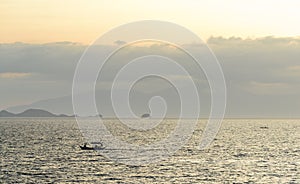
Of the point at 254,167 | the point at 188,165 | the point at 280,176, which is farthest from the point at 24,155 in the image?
the point at 280,176

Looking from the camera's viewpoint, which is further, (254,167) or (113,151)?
(113,151)

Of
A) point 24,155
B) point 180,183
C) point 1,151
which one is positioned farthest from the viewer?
point 1,151

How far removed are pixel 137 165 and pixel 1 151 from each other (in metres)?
54.5

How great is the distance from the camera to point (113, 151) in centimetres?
16638

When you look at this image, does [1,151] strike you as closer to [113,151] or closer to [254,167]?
[113,151]

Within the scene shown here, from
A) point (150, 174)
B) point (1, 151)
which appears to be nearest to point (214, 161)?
point (150, 174)

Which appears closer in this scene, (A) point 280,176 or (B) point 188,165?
(A) point 280,176

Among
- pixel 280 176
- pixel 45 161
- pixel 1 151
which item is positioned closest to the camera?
pixel 280 176

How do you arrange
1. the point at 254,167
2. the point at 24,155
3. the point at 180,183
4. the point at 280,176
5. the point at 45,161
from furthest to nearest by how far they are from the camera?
the point at 24,155 < the point at 45,161 < the point at 254,167 < the point at 280,176 < the point at 180,183

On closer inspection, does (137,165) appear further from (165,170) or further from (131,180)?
(131,180)

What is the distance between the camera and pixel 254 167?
12375 centimetres

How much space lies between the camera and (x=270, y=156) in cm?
15425

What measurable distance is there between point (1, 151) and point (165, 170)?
6565cm

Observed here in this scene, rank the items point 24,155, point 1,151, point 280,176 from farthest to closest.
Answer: point 1,151 → point 24,155 → point 280,176
